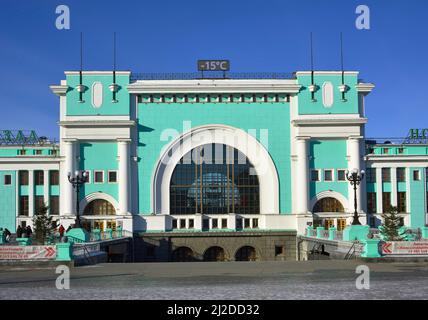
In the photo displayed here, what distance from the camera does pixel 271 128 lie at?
59.2 metres

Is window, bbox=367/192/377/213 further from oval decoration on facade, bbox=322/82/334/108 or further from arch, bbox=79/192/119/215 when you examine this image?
arch, bbox=79/192/119/215

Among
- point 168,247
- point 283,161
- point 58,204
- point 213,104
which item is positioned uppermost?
point 213,104

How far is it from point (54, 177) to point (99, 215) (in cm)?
553

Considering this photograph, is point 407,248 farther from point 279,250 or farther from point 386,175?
point 386,175

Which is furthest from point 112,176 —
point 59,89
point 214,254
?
point 214,254

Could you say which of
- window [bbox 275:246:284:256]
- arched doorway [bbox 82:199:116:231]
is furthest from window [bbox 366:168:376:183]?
arched doorway [bbox 82:199:116:231]

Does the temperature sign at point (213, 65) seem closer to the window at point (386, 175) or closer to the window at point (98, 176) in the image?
the window at point (98, 176)

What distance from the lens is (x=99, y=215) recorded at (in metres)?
58.1

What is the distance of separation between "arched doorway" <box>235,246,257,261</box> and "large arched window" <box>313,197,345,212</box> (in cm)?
684
